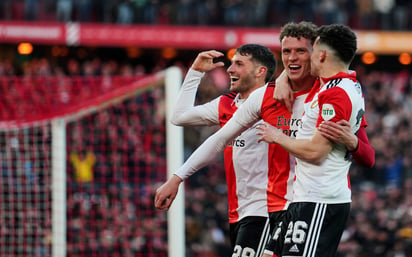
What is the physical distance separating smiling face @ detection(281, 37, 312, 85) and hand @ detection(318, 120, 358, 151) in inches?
32.2

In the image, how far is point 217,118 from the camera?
6609mm

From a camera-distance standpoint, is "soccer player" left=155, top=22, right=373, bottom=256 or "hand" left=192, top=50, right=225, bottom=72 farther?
"hand" left=192, top=50, right=225, bottom=72

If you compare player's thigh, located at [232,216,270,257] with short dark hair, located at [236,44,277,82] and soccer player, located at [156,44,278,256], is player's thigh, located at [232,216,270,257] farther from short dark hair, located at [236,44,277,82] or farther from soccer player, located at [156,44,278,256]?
short dark hair, located at [236,44,277,82]

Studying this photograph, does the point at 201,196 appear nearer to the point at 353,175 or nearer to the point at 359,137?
the point at 353,175

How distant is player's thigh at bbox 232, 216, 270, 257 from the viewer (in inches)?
240

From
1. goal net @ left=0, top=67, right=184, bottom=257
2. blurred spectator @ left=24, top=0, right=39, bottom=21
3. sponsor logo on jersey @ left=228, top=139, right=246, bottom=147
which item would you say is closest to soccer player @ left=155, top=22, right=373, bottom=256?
sponsor logo on jersey @ left=228, top=139, right=246, bottom=147

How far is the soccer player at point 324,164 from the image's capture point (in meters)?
5.04

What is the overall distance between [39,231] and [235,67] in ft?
15.9

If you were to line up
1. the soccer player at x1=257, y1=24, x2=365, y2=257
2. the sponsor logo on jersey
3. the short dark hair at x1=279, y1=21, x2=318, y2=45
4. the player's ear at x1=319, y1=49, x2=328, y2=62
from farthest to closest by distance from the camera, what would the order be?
the sponsor logo on jersey → the short dark hair at x1=279, y1=21, x2=318, y2=45 → the player's ear at x1=319, y1=49, x2=328, y2=62 → the soccer player at x1=257, y1=24, x2=365, y2=257

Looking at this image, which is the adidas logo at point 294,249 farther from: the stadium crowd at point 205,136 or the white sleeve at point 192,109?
the stadium crowd at point 205,136

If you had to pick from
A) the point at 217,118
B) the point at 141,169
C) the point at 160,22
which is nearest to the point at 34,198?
the point at 141,169

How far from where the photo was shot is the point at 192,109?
6625 millimetres

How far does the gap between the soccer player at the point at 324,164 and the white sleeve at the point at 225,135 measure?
2.08 feet

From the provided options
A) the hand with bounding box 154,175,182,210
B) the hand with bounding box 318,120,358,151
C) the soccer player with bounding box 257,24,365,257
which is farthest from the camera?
the hand with bounding box 154,175,182,210
